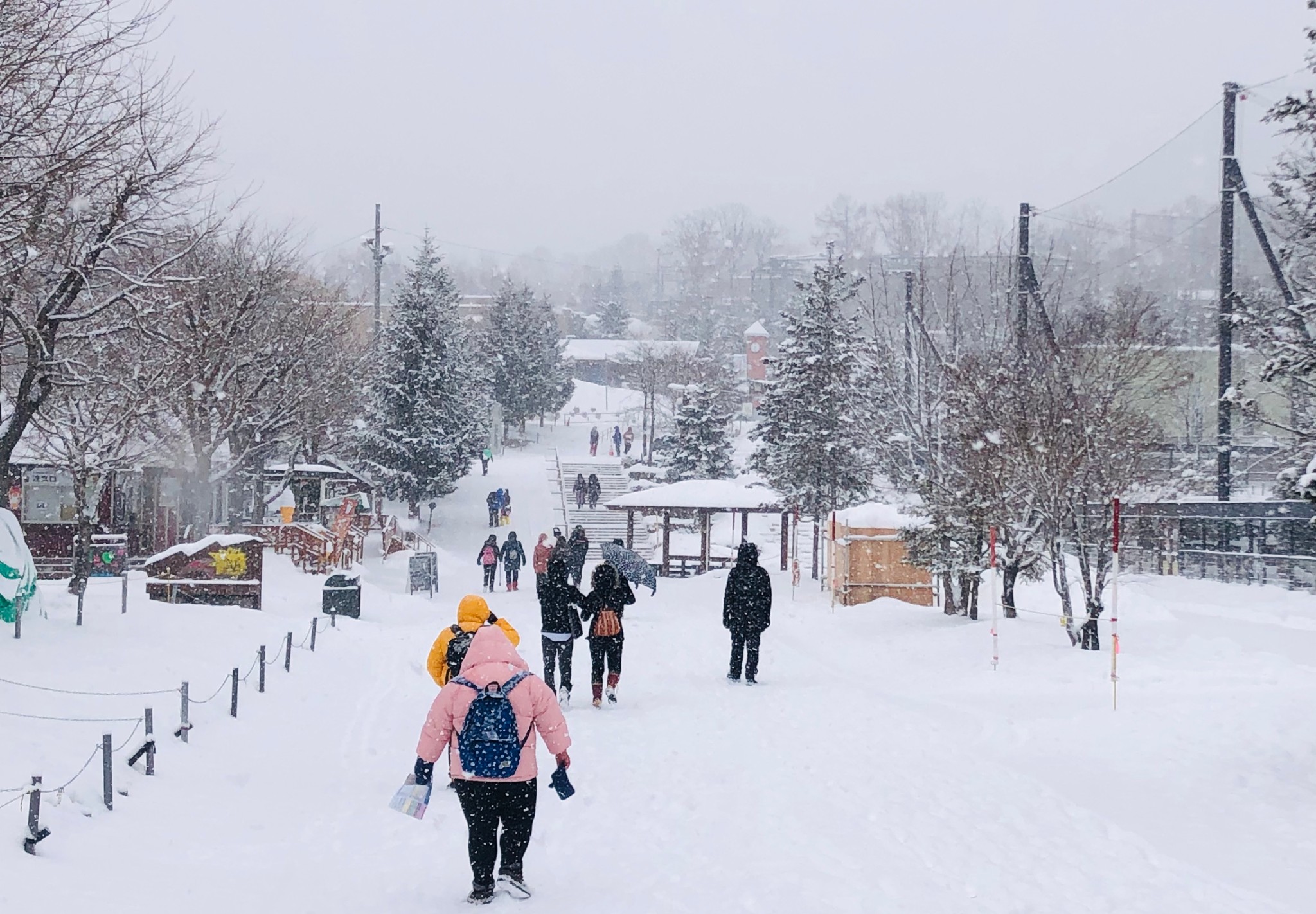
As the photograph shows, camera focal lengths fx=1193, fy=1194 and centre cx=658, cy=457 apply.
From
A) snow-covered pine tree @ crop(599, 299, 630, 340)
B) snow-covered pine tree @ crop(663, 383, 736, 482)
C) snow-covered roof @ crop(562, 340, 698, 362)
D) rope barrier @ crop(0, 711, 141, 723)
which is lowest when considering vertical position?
rope barrier @ crop(0, 711, 141, 723)

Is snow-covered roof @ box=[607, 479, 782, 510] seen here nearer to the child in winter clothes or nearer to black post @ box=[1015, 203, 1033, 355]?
the child in winter clothes

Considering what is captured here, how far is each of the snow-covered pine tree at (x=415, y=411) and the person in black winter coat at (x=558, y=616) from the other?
3398 centimetres

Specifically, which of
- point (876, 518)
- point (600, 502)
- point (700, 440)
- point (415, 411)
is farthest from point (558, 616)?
point (600, 502)

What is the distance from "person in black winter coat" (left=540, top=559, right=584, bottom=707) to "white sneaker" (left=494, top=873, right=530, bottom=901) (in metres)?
5.67

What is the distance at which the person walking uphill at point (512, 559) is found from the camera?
2803cm

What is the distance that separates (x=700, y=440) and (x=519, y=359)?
19875 millimetres

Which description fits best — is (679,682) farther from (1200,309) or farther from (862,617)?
(1200,309)

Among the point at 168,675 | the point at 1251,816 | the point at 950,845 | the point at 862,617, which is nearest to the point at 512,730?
the point at 950,845

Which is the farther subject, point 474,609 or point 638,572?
point 638,572

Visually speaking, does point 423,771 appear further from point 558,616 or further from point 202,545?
point 202,545

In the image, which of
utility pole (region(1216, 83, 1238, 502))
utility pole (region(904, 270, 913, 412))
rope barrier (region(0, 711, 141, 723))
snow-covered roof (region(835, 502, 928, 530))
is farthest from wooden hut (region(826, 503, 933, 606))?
rope barrier (region(0, 711, 141, 723))

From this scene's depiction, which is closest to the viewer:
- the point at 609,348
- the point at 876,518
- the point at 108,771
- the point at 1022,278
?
the point at 108,771

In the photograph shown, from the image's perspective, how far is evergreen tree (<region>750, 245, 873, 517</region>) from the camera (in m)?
33.7

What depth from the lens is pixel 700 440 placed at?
4978 cm
